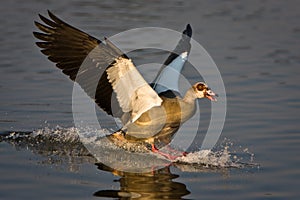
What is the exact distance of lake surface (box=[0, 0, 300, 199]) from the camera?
7.08 m

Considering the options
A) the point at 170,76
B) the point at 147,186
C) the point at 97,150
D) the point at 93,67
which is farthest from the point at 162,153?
the point at 93,67

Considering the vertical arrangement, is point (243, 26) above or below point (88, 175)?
above

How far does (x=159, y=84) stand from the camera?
8.85 m

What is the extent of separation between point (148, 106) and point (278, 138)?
1672mm

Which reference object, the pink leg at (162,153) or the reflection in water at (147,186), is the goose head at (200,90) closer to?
the pink leg at (162,153)

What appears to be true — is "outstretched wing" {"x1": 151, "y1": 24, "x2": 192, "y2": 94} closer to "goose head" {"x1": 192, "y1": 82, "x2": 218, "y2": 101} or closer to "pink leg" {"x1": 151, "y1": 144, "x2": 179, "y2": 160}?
"goose head" {"x1": 192, "y1": 82, "x2": 218, "y2": 101}

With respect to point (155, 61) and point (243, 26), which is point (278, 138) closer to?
point (155, 61)

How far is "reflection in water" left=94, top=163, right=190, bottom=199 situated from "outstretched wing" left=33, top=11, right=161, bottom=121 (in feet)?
2.65

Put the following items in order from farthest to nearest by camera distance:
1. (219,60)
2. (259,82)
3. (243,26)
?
1. (243,26)
2. (219,60)
3. (259,82)

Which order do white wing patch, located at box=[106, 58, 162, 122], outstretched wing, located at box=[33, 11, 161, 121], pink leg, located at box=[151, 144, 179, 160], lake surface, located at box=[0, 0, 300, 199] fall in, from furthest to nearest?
pink leg, located at box=[151, 144, 179, 160]
outstretched wing, located at box=[33, 11, 161, 121]
white wing patch, located at box=[106, 58, 162, 122]
lake surface, located at box=[0, 0, 300, 199]

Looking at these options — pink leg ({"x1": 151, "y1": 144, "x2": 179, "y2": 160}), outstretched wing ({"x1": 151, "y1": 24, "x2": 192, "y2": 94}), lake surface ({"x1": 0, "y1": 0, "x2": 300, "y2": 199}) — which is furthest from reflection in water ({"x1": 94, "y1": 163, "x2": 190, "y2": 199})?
outstretched wing ({"x1": 151, "y1": 24, "x2": 192, "y2": 94})

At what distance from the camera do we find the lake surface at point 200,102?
7.08 meters

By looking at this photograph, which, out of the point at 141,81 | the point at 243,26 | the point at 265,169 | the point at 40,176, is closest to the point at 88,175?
the point at 40,176

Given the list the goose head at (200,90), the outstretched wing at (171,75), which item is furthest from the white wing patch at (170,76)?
the goose head at (200,90)
